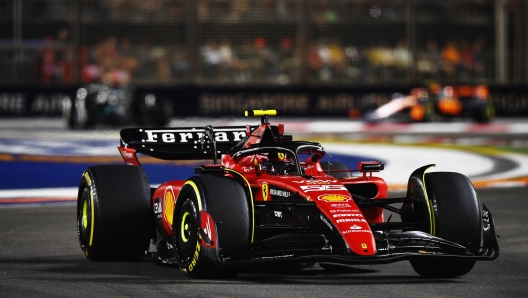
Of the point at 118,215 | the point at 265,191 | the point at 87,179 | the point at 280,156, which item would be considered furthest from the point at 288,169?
the point at 87,179

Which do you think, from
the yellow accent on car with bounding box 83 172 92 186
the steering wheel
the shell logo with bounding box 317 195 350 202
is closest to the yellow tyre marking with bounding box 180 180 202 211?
the shell logo with bounding box 317 195 350 202

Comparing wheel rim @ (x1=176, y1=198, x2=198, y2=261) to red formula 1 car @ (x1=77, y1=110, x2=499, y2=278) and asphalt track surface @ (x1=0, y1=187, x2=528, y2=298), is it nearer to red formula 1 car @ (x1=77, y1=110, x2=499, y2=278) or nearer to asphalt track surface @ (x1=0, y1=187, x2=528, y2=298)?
red formula 1 car @ (x1=77, y1=110, x2=499, y2=278)

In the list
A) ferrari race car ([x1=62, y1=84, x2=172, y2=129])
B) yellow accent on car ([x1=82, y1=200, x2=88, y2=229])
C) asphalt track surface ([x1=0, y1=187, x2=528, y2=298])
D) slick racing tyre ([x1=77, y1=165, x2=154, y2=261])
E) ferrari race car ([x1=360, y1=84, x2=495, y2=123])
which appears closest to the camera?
asphalt track surface ([x1=0, y1=187, x2=528, y2=298])

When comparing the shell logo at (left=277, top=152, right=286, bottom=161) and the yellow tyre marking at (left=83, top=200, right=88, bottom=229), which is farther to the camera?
the yellow tyre marking at (left=83, top=200, right=88, bottom=229)

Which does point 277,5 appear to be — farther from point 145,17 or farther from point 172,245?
point 172,245

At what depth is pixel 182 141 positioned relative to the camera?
9.73m

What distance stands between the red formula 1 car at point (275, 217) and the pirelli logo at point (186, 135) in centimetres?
100

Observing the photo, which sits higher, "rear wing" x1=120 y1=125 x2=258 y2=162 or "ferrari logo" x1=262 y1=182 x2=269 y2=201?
"rear wing" x1=120 y1=125 x2=258 y2=162

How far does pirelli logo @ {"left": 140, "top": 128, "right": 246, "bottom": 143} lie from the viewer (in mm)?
9734

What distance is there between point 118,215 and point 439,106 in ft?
74.1

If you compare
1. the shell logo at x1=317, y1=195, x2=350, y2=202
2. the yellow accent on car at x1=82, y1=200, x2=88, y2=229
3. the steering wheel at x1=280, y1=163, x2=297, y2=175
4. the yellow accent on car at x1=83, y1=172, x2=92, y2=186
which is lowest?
the yellow accent on car at x1=82, y1=200, x2=88, y2=229

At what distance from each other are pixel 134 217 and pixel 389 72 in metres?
24.9

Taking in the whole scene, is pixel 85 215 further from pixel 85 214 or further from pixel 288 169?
pixel 288 169

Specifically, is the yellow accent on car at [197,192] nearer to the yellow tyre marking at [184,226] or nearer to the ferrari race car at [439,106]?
the yellow tyre marking at [184,226]
